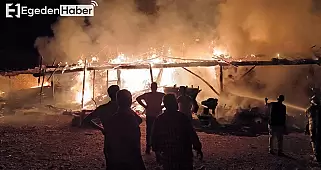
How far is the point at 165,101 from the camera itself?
4867 mm

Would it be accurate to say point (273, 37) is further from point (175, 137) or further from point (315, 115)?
point (175, 137)

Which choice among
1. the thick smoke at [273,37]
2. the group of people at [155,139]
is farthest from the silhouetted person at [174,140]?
the thick smoke at [273,37]

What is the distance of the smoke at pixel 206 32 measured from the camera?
17.7 meters

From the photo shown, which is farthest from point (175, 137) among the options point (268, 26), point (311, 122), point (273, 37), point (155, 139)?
point (268, 26)

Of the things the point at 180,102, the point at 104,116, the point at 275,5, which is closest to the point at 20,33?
the point at 275,5

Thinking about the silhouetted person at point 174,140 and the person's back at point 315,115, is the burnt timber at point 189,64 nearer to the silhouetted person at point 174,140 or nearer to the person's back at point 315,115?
the person's back at point 315,115

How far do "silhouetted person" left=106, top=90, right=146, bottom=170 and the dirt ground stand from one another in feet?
10.4

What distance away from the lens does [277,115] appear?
9.03 meters

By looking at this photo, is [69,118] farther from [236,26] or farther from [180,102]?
[236,26]

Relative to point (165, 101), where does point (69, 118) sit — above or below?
below

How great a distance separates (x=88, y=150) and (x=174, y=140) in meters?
5.41

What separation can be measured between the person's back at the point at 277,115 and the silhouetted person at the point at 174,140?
473 cm

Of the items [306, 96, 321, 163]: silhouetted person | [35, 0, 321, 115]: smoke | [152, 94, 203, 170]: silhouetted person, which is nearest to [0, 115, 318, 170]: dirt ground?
[306, 96, 321, 163]: silhouetted person

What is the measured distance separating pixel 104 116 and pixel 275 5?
15193 mm
